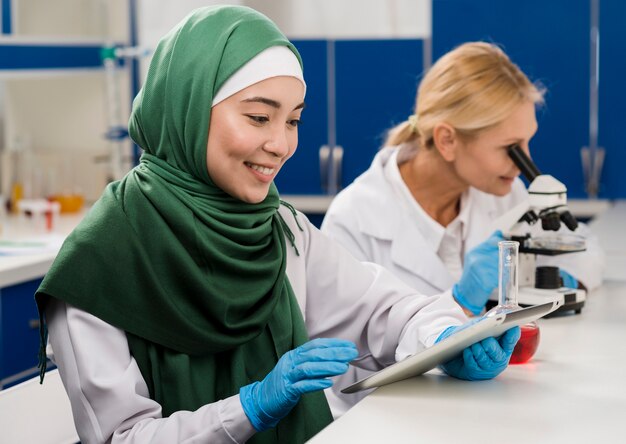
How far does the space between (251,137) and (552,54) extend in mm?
2653

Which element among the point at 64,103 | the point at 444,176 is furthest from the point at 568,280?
Answer: the point at 64,103

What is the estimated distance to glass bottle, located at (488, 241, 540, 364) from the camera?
169 centimetres

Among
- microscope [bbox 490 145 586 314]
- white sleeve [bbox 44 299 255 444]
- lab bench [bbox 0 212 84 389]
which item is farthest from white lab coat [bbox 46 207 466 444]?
lab bench [bbox 0 212 84 389]

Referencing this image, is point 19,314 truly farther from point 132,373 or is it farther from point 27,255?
point 132,373

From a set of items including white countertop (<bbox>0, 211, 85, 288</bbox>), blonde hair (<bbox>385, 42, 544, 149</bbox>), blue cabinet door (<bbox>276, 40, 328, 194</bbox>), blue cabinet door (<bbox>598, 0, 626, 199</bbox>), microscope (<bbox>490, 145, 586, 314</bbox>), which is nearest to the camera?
microscope (<bbox>490, 145, 586, 314</bbox>)

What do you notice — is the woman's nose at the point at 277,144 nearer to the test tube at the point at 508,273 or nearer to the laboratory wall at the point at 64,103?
the test tube at the point at 508,273

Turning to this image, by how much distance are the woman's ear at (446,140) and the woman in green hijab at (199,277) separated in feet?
3.00

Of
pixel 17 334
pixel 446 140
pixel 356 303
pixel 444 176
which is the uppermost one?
pixel 446 140

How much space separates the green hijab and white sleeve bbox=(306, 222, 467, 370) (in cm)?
20

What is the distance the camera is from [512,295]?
1722mm

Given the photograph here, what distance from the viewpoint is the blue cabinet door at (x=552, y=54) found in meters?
4.00

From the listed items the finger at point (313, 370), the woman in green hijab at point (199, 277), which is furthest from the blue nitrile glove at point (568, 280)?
the finger at point (313, 370)

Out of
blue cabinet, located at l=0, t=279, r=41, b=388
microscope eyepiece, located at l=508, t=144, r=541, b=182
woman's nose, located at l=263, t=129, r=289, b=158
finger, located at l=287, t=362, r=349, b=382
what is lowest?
blue cabinet, located at l=0, t=279, r=41, b=388

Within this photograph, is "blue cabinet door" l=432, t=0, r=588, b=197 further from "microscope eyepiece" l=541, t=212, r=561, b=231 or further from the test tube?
the test tube
